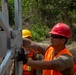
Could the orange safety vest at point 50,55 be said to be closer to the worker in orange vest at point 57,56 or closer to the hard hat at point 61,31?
the worker in orange vest at point 57,56

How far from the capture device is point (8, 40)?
2131 mm

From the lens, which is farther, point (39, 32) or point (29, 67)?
point (39, 32)

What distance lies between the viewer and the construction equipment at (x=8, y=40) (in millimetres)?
2055

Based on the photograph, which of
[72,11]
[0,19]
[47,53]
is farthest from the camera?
[72,11]

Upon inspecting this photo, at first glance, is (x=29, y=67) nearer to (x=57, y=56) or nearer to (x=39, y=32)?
(x=57, y=56)

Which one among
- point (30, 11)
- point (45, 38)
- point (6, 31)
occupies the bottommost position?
point (45, 38)

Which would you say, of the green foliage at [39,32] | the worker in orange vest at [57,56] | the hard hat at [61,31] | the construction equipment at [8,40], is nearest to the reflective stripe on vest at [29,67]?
the worker in orange vest at [57,56]

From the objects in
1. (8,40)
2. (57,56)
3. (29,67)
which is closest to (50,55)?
(57,56)

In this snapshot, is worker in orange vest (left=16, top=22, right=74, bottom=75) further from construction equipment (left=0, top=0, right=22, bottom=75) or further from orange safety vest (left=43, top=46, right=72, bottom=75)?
construction equipment (left=0, top=0, right=22, bottom=75)

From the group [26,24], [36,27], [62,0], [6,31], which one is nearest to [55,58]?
[6,31]

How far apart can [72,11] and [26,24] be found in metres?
2.45

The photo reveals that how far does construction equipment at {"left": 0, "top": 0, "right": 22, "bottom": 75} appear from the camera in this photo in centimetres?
205

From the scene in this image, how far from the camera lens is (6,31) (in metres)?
A: 2.08

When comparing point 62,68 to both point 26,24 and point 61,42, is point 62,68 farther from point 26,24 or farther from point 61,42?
point 26,24
